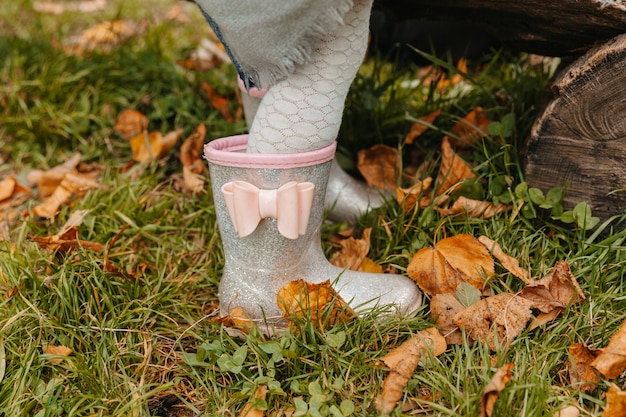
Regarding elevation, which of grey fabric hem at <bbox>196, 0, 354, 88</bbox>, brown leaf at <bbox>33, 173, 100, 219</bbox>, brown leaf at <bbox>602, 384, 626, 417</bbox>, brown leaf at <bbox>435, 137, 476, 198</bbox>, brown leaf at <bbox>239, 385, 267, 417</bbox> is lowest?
brown leaf at <bbox>33, 173, 100, 219</bbox>

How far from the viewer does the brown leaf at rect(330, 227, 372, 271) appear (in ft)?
4.58

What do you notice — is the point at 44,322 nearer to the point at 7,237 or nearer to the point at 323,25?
the point at 7,237

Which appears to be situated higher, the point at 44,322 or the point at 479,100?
the point at 479,100

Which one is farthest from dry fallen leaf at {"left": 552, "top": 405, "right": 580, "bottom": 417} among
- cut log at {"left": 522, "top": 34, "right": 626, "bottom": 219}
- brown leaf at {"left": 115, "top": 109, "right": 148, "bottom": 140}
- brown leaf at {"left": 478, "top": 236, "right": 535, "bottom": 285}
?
brown leaf at {"left": 115, "top": 109, "right": 148, "bottom": 140}

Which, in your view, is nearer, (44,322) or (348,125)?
(44,322)

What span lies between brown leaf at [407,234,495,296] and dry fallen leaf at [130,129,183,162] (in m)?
0.88

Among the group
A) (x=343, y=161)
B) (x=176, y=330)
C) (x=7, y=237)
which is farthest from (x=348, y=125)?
(x=7, y=237)

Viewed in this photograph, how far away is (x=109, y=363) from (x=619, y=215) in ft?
3.60

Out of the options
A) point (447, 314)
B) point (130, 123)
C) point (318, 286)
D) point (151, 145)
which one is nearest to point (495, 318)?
point (447, 314)

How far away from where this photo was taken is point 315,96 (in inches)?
43.7

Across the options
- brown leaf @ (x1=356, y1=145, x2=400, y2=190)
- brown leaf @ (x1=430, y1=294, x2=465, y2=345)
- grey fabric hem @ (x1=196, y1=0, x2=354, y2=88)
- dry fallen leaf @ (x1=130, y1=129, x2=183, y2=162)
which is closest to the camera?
grey fabric hem @ (x1=196, y1=0, x2=354, y2=88)

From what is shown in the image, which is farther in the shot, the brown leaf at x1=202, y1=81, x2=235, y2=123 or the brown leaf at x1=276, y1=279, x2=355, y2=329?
the brown leaf at x1=202, y1=81, x2=235, y2=123

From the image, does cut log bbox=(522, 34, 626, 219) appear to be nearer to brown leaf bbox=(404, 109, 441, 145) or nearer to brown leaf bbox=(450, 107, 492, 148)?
brown leaf bbox=(450, 107, 492, 148)

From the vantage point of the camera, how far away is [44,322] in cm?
121
